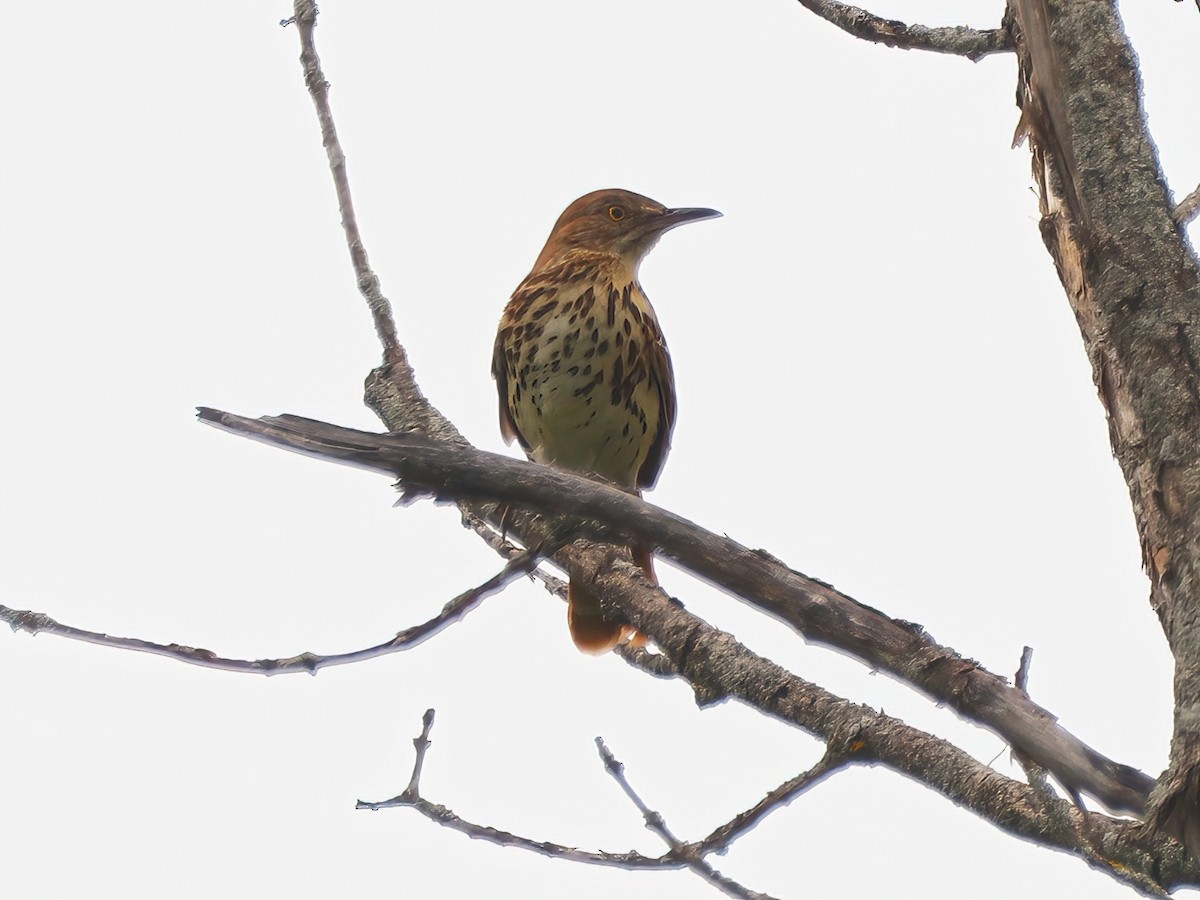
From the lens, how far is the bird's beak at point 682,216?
19.2 ft

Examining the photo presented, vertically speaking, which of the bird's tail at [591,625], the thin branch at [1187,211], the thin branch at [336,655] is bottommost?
the thin branch at [336,655]

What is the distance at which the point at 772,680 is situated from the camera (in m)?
2.97

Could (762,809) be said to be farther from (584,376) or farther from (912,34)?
(584,376)

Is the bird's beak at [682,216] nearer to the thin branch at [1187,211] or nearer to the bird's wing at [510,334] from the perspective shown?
the bird's wing at [510,334]

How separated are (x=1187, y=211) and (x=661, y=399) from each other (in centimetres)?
290

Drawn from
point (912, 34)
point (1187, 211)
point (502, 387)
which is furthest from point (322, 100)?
point (1187, 211)

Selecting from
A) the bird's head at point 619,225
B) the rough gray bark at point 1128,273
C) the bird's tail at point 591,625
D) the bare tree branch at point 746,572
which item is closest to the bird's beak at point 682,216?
the bird's head at point 619,225

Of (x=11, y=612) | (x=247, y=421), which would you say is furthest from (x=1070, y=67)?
(x=11, y=612)

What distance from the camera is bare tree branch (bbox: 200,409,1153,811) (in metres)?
2.34

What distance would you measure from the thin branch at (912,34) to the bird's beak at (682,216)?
213 centimetres

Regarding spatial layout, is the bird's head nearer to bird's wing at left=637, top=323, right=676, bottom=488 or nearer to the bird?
the bird

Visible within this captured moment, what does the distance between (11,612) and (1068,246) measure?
7.35 feet

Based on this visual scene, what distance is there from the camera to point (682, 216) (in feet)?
19.3

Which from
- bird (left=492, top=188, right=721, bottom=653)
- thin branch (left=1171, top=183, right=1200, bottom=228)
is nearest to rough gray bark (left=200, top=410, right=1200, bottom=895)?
Answer: thin branch (left=1171, top=183, right=1200, bottom=228)
